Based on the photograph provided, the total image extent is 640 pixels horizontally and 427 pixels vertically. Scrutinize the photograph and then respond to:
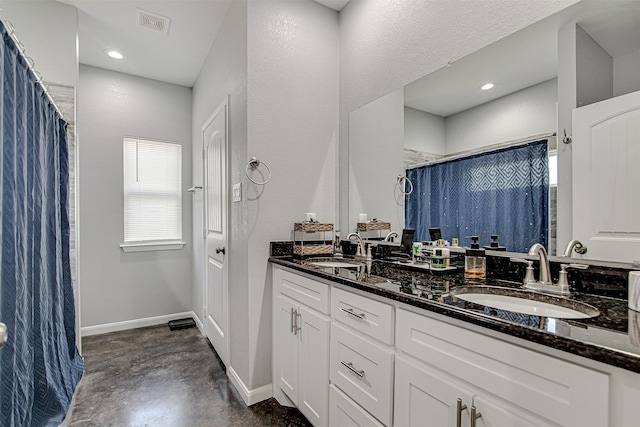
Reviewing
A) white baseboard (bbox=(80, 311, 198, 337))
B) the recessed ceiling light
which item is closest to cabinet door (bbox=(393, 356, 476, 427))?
white baseboard (bbox=(80, 311, 198, 337))

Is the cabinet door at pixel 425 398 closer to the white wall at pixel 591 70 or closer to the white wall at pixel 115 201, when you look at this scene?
the white wall at pixel 591 70

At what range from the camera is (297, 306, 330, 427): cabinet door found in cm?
156

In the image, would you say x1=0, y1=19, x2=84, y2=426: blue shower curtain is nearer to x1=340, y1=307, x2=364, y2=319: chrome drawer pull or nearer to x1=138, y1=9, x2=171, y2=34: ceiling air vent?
x1=138, y1=9, x2=171, y2=34: ceiling air vent

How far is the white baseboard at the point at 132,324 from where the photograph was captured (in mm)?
3230

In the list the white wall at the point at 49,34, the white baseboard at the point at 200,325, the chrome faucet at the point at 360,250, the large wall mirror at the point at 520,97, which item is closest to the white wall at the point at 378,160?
the large wall mirror at the point at 520,97

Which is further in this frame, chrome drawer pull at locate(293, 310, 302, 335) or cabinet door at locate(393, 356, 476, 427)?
chrome drawer pull at locate(293, 310, 302, 335)

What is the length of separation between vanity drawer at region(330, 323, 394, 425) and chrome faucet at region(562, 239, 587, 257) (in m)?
0.77

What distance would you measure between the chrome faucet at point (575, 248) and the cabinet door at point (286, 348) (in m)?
1.30

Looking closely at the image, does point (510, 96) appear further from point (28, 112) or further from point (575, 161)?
point (28, 112)

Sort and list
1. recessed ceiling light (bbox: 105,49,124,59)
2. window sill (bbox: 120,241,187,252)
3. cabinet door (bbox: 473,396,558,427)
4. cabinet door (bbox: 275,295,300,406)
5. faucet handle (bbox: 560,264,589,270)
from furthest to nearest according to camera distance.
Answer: window sill (bbox: 120,241,187,252), recessed ceiling light (bbox: 105,49,124,59), cabinet door (bbox: 275,295,300,406), faucet handle (bbox: 560,264,589,270), cabinet door (bbox: 473,396,558,427)

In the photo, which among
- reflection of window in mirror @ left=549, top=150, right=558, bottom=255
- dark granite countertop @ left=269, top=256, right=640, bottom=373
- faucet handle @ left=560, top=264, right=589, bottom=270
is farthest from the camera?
reflection of window in mirror @ left=549, top=150, right=558, bottom=255

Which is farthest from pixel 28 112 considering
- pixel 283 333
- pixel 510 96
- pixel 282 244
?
pixel 510 96

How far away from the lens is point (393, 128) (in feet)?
6.58

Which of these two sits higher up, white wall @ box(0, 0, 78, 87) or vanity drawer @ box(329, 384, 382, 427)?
white wall @ box(0, 0, 78, 87)
